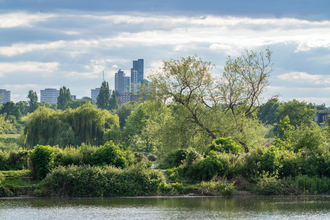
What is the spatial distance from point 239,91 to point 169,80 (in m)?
6.52

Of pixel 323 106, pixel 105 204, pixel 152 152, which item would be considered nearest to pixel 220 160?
pixel 105 204

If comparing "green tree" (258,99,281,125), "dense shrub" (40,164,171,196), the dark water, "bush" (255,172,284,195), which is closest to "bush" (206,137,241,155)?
"bush" (255,172,284,195)

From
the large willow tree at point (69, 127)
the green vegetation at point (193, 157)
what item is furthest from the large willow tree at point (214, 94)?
the large willow tree at point (69, 127)

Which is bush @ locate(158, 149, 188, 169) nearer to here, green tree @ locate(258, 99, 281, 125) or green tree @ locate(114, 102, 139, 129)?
green tree @ locate(258, 99, 281, 125)

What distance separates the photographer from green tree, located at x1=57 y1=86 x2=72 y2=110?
156m

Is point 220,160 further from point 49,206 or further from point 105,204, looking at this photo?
point 49,206

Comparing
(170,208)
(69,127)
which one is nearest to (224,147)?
(170,208)

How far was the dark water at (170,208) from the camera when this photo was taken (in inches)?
580

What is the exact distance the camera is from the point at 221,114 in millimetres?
31875

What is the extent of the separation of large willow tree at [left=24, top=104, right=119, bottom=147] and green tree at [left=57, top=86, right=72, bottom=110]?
103 meters

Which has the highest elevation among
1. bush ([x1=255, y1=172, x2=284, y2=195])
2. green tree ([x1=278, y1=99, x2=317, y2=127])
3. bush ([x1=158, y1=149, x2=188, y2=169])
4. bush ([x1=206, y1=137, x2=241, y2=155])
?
green tree ([x1=278, y1=99, x2=317, y2=127])

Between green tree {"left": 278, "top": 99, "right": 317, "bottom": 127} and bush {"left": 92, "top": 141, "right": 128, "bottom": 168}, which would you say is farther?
green tree {"left": 278, "top": 99, "right": 317, "bottom": 127}

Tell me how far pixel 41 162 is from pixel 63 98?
141304 millimetres

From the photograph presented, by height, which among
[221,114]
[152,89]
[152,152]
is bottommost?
[152,152]
